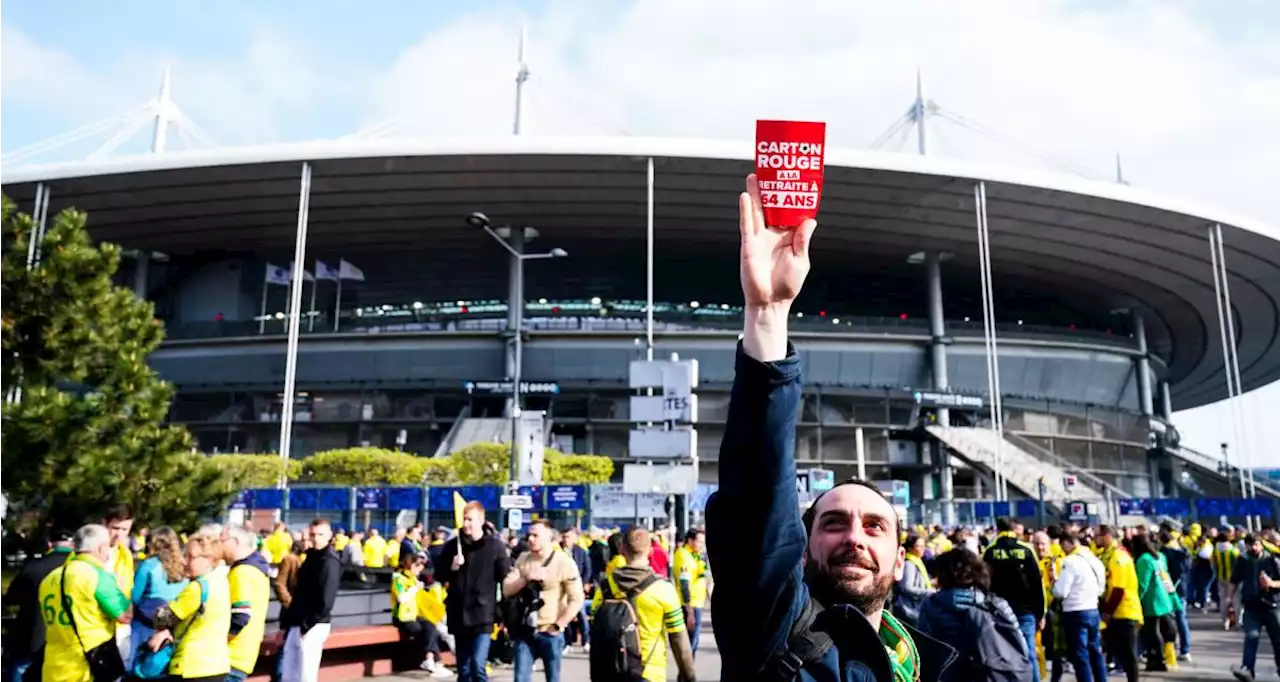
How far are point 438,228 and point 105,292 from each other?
132 feet

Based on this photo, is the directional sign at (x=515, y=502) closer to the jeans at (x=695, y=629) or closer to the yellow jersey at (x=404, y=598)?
the jeans at (x=695, y=629)

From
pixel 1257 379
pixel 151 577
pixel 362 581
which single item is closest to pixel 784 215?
pixel 151 577

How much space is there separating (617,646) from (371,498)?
2690 centimetres

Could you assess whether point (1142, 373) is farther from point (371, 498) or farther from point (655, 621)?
point (655, 621)

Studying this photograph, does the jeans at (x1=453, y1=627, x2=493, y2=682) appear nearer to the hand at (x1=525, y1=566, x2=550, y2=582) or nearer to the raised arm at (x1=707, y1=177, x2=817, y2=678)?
the hand at (x1=525, y1=566, x2=550, y2=582)

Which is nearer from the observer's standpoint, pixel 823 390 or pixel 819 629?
pixel 819 629

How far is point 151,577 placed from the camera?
707cm

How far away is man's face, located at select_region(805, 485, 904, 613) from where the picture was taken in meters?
2.17

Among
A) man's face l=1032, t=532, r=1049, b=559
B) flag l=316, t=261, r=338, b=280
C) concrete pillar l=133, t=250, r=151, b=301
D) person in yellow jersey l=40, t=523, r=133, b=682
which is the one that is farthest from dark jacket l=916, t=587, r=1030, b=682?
concrete pillar l=133, t=250, r=151, b=301

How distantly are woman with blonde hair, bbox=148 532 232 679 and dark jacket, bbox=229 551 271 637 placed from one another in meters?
0.32

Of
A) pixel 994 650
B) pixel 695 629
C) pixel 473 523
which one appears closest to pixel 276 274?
pixel 695 629

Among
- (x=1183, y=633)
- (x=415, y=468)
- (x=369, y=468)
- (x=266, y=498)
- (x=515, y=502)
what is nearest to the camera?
(x=1183, y=633)

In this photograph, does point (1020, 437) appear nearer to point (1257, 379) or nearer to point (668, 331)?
point (668, 331)

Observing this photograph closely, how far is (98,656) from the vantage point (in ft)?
19.9
